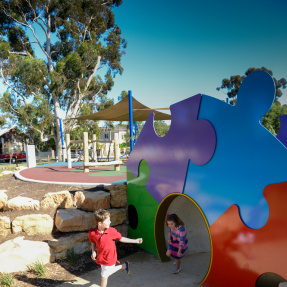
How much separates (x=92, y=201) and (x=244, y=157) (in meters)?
3.43

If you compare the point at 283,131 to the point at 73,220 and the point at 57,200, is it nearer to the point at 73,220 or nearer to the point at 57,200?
the point at 73,220

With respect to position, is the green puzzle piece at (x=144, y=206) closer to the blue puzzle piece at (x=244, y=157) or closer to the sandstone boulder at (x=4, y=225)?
the blue puzzle piece at (x=244, y=157)

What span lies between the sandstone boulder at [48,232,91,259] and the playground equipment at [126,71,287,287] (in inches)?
70.5

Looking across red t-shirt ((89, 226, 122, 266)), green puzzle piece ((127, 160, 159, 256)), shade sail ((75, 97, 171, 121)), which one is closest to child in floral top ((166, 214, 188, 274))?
green puzzle piece ((127, 160, 159, 256))

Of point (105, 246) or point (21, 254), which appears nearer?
point (105, 246)

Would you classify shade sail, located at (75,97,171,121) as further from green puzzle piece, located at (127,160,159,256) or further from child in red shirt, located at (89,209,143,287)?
child in red shirt, located at (89,209,143,287)

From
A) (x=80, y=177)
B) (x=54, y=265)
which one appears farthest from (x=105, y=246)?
(x=80, y=177)

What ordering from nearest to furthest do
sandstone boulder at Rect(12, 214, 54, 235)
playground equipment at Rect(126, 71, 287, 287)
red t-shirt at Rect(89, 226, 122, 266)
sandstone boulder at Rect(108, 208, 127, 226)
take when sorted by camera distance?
1. playground equipment at Rect(126, 71, 287, 287)
2. red t-shirt at Rect(89, 226, 122, 266)
3. sandstone boulder at Rect(12, 214, 54, 235)
4. sandstone boulder at Rect(108, 208, 127, 226)

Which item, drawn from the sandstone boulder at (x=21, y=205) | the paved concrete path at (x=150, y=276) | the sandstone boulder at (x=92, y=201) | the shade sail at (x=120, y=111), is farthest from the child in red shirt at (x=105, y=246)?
the shade sail at (x=120, y=111)

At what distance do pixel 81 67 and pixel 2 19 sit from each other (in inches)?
349

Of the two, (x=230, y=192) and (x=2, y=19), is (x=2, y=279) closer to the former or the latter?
(x=230, y=192)

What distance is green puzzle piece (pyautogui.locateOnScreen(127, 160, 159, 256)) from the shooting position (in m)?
4.98

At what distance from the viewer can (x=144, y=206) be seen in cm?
519

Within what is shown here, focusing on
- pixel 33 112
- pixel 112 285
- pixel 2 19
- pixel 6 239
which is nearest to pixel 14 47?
pixel 2 19
